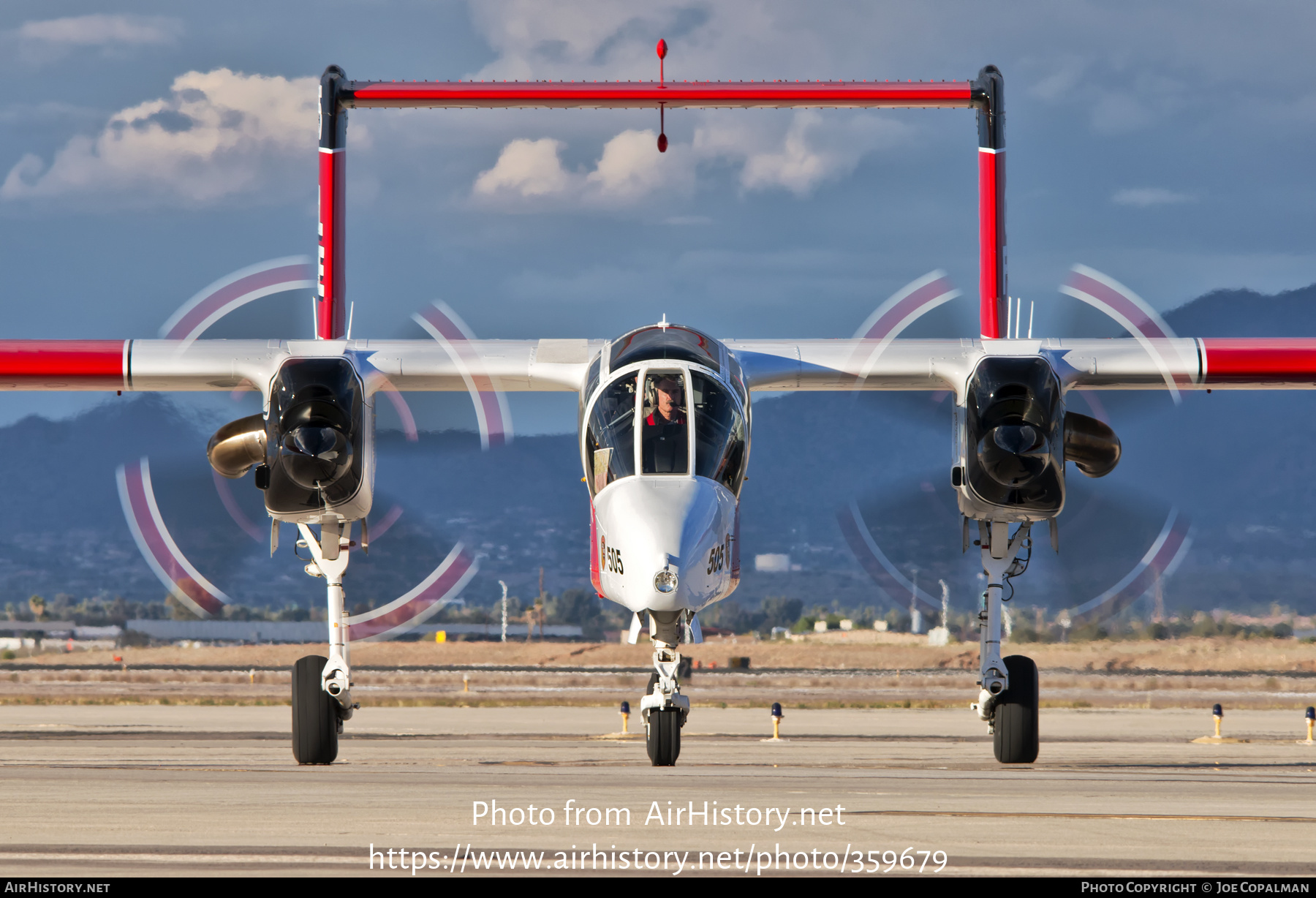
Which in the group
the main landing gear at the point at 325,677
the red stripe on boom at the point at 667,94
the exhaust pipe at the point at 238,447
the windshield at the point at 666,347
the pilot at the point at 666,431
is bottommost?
the main landing gear at the point at 325,677

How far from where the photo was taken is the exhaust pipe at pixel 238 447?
15664 mm

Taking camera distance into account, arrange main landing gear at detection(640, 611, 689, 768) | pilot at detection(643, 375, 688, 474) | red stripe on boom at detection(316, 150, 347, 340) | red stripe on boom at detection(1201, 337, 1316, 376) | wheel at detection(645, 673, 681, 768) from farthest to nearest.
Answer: red stripe on boom at detection(316, 150, 347, 340)
red stripe on boom at detection(1201, 337, 1316, 376)
wheel at detection(645, 673, 681, 768)
main landing gear at detection(640, 611, 689, 768)
pilot at detection(643, 375, 688, 474)

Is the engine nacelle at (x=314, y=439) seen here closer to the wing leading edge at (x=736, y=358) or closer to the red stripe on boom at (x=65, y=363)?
the wing leading edge at (x=736, y=358)

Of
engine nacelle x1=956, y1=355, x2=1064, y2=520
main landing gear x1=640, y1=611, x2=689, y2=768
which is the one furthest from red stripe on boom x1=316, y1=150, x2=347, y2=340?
engine nacelle x1=956, y1=355, x2=1064, y2=520

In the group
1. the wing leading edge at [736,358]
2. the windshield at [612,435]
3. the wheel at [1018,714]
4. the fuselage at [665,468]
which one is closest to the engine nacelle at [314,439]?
the wing leading edge at [736,358]

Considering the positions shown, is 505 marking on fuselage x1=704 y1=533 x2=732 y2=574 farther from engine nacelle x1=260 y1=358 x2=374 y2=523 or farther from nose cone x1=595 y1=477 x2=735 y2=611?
engine nacelle x1=260 y1=358 x2=374 y2=523

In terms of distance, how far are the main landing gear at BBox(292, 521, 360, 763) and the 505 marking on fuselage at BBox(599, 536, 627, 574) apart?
379cm

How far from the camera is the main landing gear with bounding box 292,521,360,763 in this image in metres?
15.5

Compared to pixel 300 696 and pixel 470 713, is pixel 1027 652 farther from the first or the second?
pixel 300 696

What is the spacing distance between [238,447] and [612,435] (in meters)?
4.65

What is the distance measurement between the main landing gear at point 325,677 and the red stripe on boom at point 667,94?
482 cm

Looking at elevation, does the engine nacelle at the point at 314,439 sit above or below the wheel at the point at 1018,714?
above

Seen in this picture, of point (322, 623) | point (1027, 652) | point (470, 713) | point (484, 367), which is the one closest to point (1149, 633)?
point (1027, 652)

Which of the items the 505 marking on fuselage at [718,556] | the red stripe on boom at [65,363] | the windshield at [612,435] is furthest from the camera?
the red stripe on boom at [65,363]
